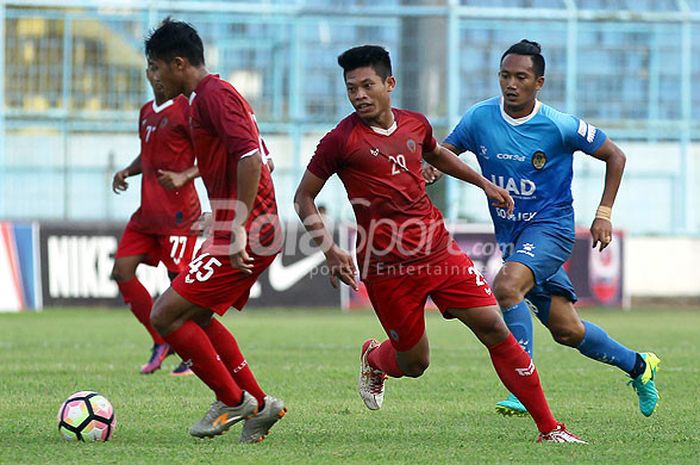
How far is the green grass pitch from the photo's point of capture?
634 cm

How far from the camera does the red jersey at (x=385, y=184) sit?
22.2 ft

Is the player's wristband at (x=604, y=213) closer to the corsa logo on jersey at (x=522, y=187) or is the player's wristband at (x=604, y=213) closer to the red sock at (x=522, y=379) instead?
the corsa logo on jersey at (x=522, y=187)

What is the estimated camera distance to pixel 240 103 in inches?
257

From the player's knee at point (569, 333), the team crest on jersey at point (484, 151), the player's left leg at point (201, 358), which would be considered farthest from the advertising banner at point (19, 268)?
the player's left leg at point (201, 358)

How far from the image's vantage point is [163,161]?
10.4 meters

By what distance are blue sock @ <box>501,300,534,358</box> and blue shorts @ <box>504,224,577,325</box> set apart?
10 cm

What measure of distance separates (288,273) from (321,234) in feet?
44.8

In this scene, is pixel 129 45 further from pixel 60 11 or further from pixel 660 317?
pixel 660 317

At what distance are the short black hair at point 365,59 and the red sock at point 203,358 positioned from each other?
5.09ft

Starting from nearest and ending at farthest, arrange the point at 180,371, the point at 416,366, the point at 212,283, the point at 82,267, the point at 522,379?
the point at 212,283
the point at 522,379
the point at 416,366
the point at 180,371
the point at 82,267

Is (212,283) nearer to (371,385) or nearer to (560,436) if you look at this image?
(371,385)

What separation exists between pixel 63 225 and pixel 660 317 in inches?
361

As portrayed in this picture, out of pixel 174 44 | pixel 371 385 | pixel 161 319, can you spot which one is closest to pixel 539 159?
pixel 371 385

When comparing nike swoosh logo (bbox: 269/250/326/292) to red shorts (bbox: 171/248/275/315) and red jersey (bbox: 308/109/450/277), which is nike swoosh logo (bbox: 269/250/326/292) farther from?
red shorts (bbox: 171/248/275/315)
